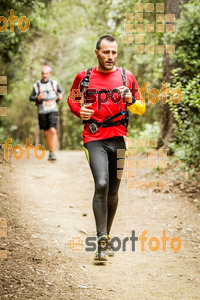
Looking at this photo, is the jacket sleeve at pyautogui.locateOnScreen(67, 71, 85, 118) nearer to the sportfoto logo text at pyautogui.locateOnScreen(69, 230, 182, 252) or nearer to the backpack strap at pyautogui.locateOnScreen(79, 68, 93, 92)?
the backpack strap at pyautogui.locateOnScreen(79, 68, 93, 92)

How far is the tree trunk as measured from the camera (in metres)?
10.0

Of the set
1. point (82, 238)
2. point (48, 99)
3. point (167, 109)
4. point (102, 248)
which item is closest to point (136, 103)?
point (102, 248)

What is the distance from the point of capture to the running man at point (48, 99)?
9438 millimetres

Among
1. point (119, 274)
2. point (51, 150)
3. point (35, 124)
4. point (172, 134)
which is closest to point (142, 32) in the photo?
point (172, 134)

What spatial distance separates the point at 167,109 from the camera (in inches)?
409

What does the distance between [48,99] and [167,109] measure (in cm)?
331

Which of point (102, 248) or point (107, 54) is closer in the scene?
point (102, 248)

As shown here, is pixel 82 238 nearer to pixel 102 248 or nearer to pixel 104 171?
pixel 102 248

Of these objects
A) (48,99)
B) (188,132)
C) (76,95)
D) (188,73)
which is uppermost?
(188,73)

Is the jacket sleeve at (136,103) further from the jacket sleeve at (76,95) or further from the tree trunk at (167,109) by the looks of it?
the tree trunk at (167,109)

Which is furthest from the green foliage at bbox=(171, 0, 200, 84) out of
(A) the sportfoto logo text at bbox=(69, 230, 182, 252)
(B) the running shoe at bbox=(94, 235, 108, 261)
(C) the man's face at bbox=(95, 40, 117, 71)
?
(B) the running shoe at bbox=(94, 235, 108, 261)

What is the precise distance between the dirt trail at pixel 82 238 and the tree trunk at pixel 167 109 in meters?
2.48

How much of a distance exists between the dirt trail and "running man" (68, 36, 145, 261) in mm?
476

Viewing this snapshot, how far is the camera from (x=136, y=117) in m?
20.1
